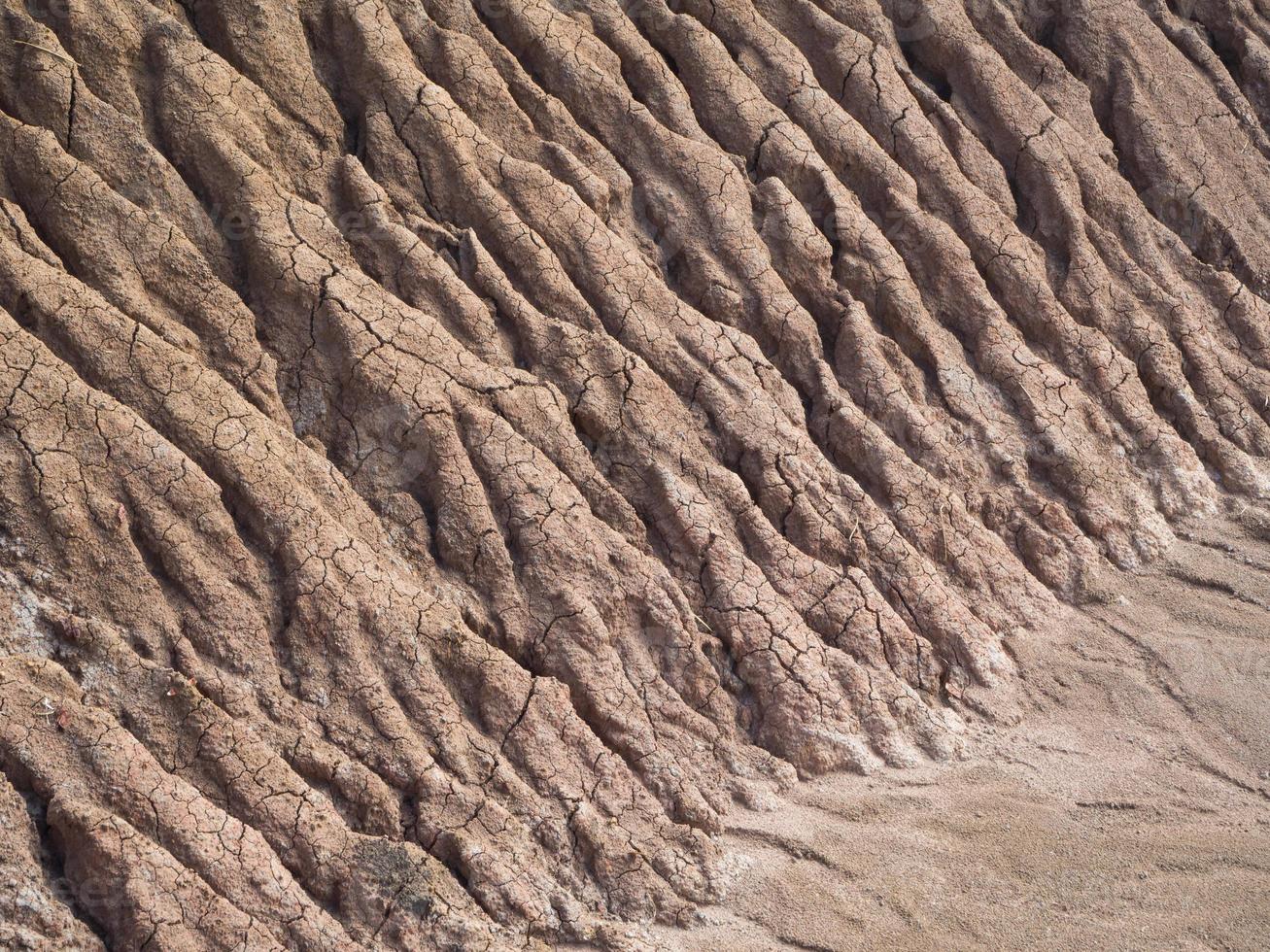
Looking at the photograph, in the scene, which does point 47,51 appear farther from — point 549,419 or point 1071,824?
point 1071,824

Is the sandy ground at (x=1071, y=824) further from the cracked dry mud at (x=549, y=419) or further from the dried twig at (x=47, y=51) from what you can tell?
the dried twig at (x=47, y=51)

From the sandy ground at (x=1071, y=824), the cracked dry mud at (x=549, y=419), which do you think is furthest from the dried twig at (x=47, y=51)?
the sandy ground at (x=1071, y=824)

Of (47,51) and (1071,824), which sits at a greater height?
(47,51)

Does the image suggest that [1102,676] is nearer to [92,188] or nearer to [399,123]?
[399,123]

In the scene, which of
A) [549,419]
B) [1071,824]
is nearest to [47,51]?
[549,419]

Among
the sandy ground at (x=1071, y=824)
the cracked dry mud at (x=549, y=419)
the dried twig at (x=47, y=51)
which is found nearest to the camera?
the cracked dry mud at (x=549, y=419)

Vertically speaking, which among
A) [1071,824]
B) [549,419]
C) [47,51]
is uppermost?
[47,51]

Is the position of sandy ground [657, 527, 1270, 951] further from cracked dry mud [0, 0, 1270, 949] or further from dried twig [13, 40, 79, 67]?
dried twig [13, 40, 79, 67]
